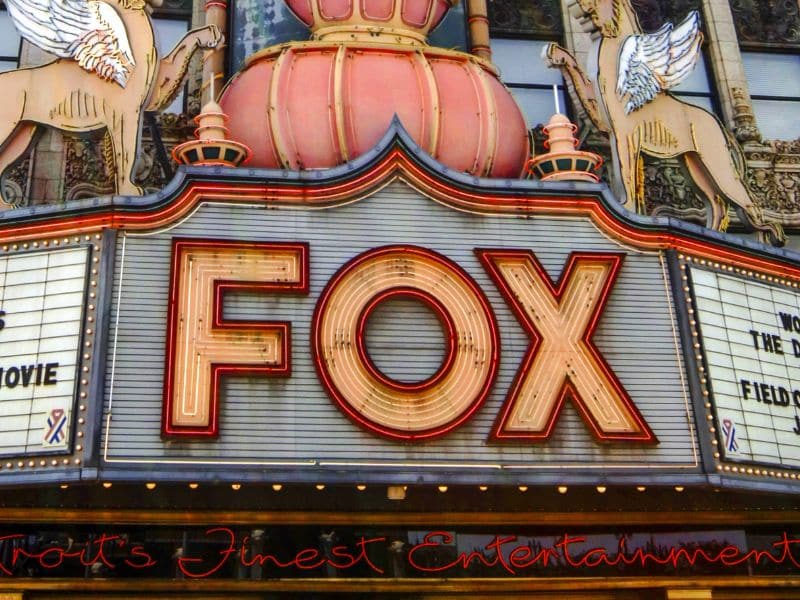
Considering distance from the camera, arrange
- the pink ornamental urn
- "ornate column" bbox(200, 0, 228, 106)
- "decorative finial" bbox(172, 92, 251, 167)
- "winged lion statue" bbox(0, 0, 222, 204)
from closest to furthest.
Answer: "decorative finial" bbox(172, 92, 251, 167)
"winged lion statue" bbox(0, 0, 222, 204)
the pink ornamental urn
"ornate column" bbox(200, 0, 228, 106)

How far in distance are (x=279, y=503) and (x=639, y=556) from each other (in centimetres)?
428

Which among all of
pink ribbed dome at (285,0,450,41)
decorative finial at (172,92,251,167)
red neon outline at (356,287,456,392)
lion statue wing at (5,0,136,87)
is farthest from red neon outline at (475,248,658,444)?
lion statue wing at (5,0,136,87)

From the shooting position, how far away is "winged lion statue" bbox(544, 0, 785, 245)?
1412cm

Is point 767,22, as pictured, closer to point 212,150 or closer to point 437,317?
point 437,317

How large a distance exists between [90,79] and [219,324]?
4096 mm

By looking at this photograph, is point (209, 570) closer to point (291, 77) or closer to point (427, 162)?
point (427, 162)

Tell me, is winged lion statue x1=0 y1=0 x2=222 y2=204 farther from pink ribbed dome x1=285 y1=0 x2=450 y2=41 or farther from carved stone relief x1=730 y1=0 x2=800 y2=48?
carved stone relief x1=730 y1=0 x2=800 y2=48

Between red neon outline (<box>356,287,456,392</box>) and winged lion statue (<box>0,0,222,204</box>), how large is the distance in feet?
11.3

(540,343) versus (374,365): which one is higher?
(540,343)

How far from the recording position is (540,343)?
11.2m

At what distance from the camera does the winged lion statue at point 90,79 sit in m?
12.7

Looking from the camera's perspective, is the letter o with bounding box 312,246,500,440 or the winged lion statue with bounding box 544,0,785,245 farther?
the winged lion statue with bounding box 544,0,785,245

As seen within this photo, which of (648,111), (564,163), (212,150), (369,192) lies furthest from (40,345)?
(648,111)

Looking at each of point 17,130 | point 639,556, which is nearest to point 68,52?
point 17,130
